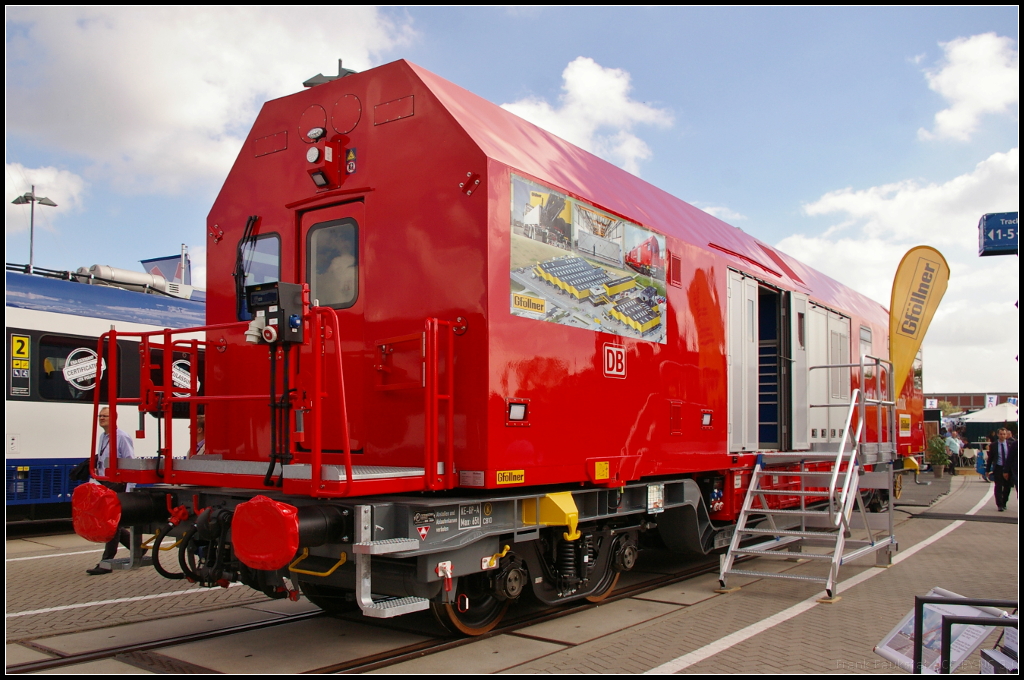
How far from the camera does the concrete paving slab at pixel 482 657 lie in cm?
512

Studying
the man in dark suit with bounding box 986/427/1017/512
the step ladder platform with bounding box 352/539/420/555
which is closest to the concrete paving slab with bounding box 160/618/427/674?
the step ladder platform with bounding box 352/539/420/555

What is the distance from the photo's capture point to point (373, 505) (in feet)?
15.8

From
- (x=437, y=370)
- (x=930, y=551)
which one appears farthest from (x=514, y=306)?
(x=930, y=551)

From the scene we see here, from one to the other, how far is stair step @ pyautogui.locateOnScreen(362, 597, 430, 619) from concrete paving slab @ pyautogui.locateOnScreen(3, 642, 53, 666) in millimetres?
2450

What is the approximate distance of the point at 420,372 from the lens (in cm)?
540

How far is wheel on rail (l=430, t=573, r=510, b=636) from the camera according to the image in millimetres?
5621

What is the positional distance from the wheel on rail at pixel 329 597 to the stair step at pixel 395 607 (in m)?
1.50

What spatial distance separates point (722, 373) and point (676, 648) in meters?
3.43

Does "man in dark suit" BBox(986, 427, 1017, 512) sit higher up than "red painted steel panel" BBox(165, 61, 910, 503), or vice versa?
"red painted steel panel" BBox(165, 61, 910, 503)

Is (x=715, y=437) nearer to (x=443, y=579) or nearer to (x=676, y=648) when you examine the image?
(x=676, y=648)

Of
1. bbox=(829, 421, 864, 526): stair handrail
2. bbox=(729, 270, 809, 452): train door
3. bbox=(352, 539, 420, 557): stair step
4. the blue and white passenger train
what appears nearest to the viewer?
bbox=(352, 539, 420, 557): stair step

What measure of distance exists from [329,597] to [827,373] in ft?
25.7

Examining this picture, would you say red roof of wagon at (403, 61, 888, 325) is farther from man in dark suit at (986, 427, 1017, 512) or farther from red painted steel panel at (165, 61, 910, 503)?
man in dark suit at (986, 427, 1017, 512)

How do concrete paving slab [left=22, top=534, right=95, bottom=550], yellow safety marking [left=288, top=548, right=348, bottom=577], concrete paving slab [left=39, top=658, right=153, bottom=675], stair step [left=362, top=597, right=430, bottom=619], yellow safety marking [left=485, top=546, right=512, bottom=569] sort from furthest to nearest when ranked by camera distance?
concrete paving slab [left=22, top=534, right=95, bottom=550]
yellow safety marking [left=485, top=546, right=512, bottom=569]
concrete paving slab [left=39, top=658, right=153, bottom=675]
yellow safety marking [left=288, top=548, right=348, bottom=577]
stair step [left=362, top=597, right=430, bottom=619]
